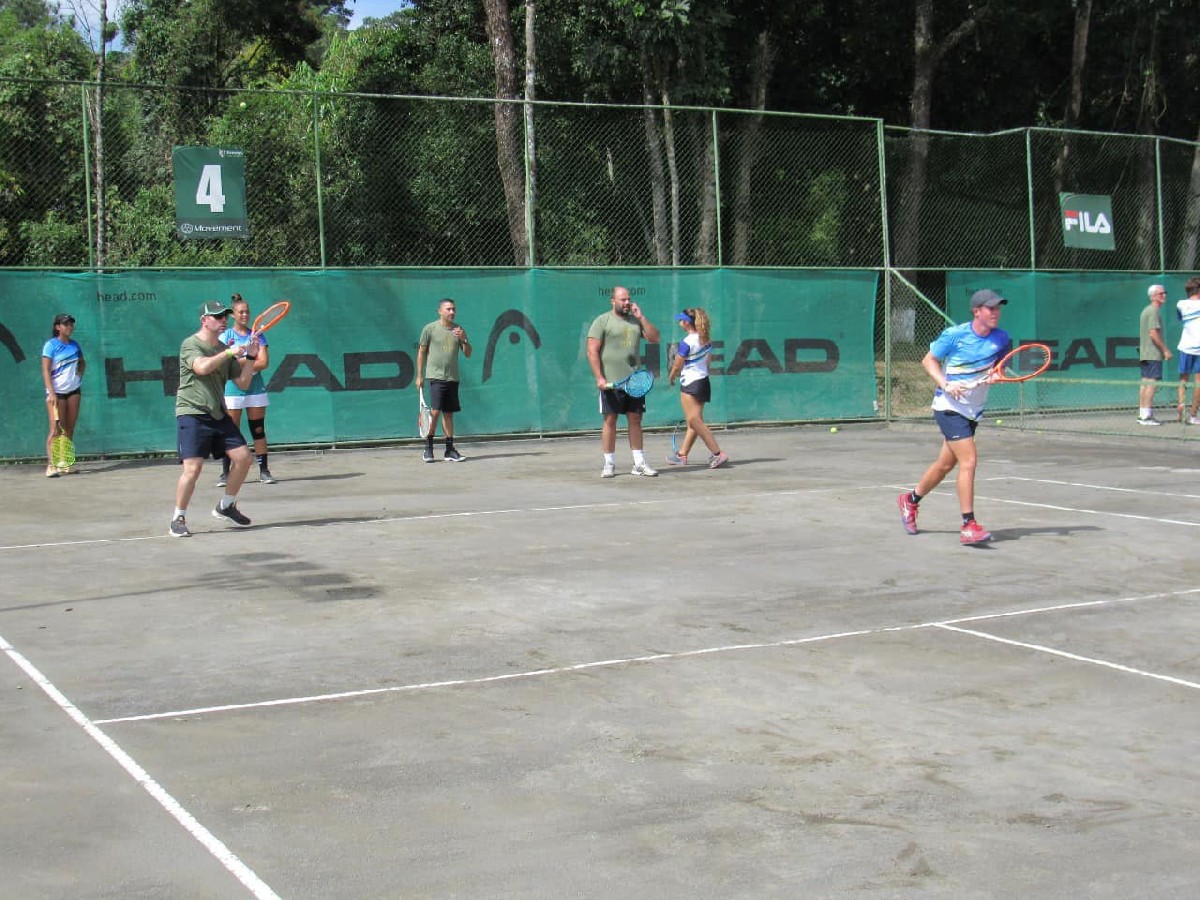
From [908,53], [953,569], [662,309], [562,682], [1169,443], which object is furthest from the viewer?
[908,53]

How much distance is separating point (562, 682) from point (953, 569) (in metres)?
3.72

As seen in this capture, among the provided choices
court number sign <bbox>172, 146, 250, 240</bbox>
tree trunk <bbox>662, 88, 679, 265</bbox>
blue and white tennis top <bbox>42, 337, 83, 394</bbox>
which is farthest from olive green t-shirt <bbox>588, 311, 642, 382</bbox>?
tree trunk <bbox>662, 88, 679, 265</bbox>

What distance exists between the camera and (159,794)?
4980mm

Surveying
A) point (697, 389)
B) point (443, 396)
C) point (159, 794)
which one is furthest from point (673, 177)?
point (159, 794)

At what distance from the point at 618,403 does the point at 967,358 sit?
4629mm

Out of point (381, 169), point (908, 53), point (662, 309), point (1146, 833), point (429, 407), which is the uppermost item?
point (908, 53)

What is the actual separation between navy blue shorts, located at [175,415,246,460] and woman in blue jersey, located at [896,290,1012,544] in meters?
5.17

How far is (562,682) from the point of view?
653 centimetres

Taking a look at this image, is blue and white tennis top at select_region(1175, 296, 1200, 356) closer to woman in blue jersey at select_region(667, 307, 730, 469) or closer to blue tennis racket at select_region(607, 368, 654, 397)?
woman in blue jersey at select_region(667, 307, 730, 469)

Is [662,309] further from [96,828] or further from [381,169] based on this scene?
[96,828]

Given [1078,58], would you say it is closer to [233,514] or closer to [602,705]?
[233,514]

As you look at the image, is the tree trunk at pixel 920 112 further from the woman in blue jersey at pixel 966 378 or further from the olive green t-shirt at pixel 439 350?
the woman in blue jersey at pixel 966 378

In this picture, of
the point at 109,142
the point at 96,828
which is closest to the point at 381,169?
the point at 109,142

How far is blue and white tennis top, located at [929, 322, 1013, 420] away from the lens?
10.0 metres
